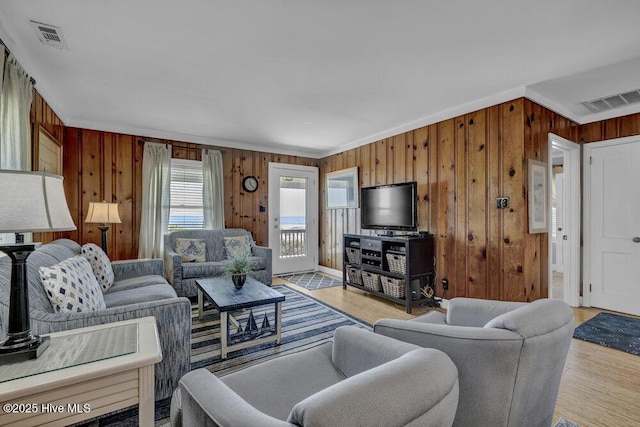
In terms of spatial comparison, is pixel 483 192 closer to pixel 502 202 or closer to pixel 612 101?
pixel 502 202

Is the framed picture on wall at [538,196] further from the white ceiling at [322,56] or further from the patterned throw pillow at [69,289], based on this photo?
the patterned throw pillow at [69,289]

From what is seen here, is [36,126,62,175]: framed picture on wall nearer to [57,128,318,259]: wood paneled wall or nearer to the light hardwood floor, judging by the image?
[57,128,318,259]: wood paneled wall

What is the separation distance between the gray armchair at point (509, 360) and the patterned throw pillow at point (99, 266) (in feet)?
9.10

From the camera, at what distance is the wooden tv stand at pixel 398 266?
363 cm

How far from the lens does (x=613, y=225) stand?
355 cm

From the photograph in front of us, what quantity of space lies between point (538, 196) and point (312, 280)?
3.46 meters

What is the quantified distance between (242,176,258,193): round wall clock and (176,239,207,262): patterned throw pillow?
133 cm

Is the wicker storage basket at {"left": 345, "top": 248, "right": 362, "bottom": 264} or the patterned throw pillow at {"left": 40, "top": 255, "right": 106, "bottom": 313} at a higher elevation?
the patterned throw pillow at {"left": 40, "top": 255, "right": 106, "bottom": 313}

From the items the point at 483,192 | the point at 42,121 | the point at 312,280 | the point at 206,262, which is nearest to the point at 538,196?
the point at 483,192

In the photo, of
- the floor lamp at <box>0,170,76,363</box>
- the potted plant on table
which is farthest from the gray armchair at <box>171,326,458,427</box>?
the potted plant on table

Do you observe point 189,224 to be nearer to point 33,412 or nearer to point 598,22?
point 33,412

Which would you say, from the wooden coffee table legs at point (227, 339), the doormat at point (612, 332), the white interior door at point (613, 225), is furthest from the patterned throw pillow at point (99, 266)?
the white interior door at point (613, 225)

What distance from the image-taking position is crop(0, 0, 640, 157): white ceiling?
187cm

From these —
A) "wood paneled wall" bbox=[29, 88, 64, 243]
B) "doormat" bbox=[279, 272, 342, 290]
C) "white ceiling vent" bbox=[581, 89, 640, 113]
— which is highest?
"white ceiling vent" bbox=[581, 89, 640, 113]
